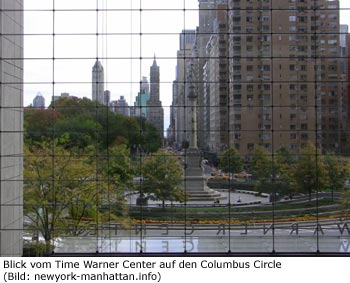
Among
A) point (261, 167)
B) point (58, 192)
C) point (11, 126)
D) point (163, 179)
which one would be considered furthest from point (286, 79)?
point (11, 126)

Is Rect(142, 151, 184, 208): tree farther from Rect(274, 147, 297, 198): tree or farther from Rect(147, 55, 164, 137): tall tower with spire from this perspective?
Rect(274, 147, 297, 198): tree

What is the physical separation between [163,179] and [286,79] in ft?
6.98

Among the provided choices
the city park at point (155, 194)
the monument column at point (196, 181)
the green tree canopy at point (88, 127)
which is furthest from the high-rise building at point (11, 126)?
the monument column at point (196, 181)

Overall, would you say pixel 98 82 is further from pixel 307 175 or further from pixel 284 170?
pixel 307 175

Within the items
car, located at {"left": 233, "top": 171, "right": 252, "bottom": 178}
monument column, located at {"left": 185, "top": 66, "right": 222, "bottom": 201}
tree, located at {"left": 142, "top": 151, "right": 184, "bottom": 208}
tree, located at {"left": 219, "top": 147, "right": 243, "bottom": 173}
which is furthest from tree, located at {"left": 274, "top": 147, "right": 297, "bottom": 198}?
tree, located at {"left": 142, "top": 151, "right": 184, "bottom": 208}

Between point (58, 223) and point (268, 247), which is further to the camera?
point (58, 223)

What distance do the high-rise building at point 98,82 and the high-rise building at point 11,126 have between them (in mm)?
1019

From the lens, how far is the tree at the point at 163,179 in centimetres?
700

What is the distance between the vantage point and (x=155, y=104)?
5699mm

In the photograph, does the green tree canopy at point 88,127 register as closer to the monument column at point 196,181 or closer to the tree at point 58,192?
the tree at point 58,192

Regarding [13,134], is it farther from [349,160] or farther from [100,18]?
[349,160]

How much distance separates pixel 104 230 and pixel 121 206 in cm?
46
